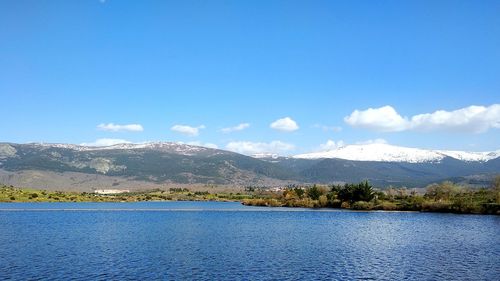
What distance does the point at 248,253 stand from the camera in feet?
259

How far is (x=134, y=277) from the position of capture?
193ft

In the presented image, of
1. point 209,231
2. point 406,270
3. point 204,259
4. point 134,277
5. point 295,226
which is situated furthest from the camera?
point 295,226

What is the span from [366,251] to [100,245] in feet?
153

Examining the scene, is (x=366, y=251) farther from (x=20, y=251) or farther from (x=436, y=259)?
(x=20, y=251)

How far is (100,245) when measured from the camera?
3442 inches

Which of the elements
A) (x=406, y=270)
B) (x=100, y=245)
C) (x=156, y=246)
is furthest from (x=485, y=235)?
(x=100, y=245)

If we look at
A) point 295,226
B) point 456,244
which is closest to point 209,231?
point 295,226

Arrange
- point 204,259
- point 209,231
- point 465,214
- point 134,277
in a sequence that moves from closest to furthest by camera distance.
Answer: point 134,277
point 204,259
point 209,231
point 465,214

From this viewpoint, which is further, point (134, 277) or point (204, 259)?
point (204, 259)

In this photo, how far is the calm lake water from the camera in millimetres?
61719

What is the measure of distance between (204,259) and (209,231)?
43.0m

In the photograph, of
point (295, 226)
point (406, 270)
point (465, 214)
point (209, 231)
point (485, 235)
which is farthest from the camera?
point (465, 214)

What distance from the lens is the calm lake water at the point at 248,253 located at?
202 feet

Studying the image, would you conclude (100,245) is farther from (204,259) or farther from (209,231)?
(209,231)
